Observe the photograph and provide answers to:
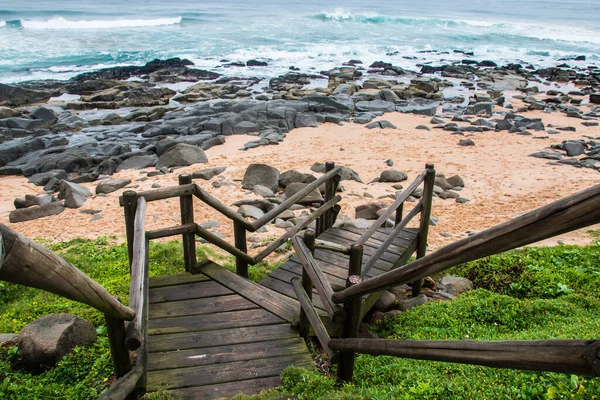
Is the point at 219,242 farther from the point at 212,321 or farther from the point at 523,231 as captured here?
the point at 523,231

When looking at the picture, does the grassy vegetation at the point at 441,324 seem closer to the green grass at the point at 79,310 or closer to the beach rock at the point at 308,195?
the green grass at the point at 79,310

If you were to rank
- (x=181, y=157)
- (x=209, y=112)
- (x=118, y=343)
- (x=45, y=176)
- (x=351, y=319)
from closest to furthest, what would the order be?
1. (x=118, y=343)
2. (x=351, y=319)
3. (x=45, y=176)
4. (x=181, y=157)
5. (x=209, y=112)

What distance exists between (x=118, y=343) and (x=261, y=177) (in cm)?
958

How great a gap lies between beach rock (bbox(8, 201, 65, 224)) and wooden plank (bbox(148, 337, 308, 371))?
826 centimetres

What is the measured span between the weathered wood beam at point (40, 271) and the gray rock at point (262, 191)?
942 centimetres

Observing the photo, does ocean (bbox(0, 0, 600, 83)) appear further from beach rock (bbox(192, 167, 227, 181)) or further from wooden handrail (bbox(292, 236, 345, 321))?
wooden handrail (bbox(292, 236, 345, 321))

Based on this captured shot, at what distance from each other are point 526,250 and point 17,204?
37.8 feet

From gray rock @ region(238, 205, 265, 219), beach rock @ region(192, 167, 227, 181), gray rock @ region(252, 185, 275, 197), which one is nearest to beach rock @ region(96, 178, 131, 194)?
beach rock @ region(192, 167, 227, 181)

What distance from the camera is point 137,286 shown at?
3768mm

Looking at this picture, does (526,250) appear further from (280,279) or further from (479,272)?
(280,279)

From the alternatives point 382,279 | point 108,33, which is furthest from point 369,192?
point 108,33

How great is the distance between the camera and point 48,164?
600 inches

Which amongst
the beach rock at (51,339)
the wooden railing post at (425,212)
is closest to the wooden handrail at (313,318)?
the beach rock at (51,339)

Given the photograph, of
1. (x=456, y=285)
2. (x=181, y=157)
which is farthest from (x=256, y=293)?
(x=181, y=157)
